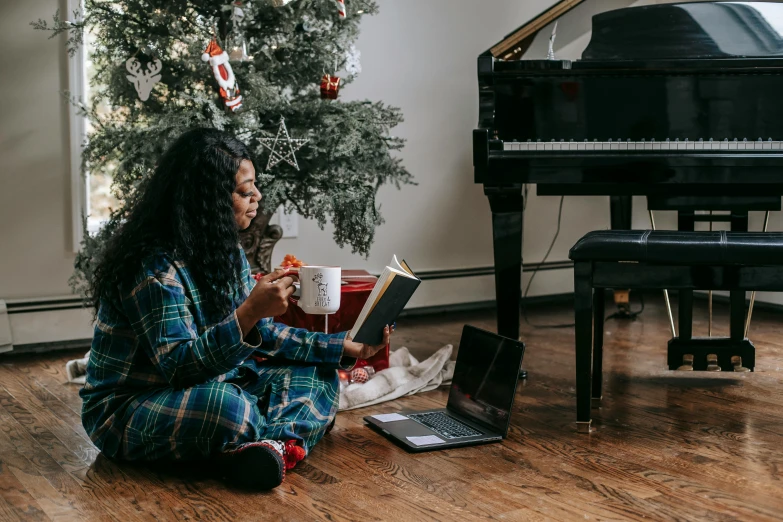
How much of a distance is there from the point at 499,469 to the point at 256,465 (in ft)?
1.77

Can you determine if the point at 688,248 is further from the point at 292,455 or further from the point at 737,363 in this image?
the point at 292,455

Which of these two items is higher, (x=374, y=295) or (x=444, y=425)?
(x=374, y=295)

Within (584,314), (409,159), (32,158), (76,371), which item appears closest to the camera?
(584,314)

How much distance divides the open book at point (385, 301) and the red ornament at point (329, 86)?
110 cm

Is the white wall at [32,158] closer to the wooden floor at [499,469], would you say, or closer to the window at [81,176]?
the window at [81,176]

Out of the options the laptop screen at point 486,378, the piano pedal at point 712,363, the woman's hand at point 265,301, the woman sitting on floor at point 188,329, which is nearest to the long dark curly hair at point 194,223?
the woman sitting on floor at point 188,329

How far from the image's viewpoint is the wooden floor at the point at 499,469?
5.66 ft

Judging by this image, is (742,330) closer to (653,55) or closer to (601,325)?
(601,325)

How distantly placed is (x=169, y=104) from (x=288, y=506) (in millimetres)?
1502

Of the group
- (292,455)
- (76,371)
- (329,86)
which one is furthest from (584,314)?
(76,371)

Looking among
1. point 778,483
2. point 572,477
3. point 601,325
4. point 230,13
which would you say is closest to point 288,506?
point 572,477

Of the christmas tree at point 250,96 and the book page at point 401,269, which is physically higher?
A: the christmas tree at point 250,96

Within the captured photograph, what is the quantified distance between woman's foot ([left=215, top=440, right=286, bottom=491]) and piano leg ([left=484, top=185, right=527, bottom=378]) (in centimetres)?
101

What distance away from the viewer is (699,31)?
2887mm
